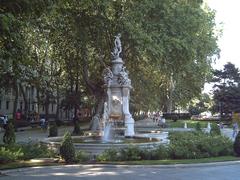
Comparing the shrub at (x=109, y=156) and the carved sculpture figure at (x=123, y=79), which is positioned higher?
the carved sculpture figure at (x=123, y=79)

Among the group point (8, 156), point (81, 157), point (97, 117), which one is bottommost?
point (81, 157)

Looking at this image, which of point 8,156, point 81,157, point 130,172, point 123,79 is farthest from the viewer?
point 123,79

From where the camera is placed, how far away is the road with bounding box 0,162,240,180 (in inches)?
587

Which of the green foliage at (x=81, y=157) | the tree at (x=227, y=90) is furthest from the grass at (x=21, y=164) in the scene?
the tree at (x=227, y=90)

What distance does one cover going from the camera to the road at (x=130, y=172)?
1490 centimetres

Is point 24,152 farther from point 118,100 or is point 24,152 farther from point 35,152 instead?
point 118,100

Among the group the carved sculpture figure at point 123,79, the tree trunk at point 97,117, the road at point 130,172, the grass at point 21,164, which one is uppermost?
the carved sculpture figure at point 123,79

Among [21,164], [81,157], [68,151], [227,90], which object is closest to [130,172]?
[81,157]

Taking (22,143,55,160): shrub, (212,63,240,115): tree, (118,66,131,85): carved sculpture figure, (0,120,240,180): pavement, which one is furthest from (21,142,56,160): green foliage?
(212,63,240,115): tree

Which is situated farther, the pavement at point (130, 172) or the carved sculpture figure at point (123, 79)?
the carved sculpture figure at point (123, 79)

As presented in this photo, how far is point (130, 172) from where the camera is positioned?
52.8 ft

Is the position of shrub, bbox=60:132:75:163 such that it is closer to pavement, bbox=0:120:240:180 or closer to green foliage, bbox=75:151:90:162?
green foliage, bbox=75:151:90:162

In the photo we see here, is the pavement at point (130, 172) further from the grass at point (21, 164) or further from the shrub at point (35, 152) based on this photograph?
the shrub at point (35, 152)

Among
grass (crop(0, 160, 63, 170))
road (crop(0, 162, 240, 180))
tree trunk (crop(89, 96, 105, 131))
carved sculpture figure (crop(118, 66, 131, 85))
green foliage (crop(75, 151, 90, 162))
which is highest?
carved sculpture figure (crop(118, 66, 131, 85))
